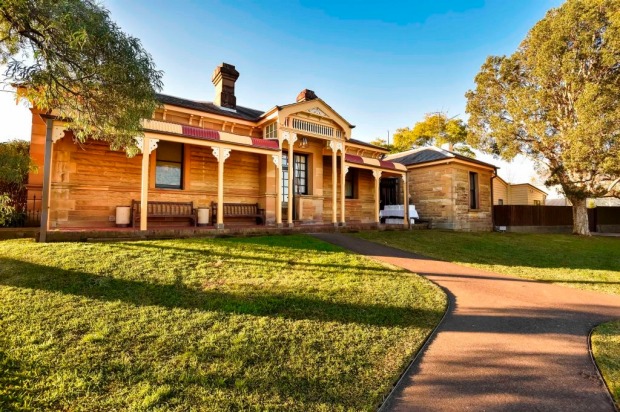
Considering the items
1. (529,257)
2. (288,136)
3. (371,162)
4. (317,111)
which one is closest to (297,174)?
(288,136)

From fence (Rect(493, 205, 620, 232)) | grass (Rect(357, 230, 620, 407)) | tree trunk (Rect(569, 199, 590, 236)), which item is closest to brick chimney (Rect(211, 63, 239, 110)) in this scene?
grass (Rect(357, 230, 620, 407))

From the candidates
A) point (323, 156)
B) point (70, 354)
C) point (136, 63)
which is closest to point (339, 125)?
point (323, 156)

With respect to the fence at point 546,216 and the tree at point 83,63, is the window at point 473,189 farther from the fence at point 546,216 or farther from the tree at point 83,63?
the tree at point 83,63

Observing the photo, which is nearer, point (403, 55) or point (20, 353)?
point (20, 353)

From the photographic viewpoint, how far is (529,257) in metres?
9.94

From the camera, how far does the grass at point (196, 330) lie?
264 cm

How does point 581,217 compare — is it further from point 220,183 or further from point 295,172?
point 220,183

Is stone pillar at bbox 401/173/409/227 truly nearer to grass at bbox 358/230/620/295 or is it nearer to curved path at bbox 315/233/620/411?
grass at bbox 358/230/620/295

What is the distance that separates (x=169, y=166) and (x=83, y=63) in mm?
5926

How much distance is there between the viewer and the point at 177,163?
35.9 ft

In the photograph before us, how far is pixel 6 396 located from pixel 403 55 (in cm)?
1678

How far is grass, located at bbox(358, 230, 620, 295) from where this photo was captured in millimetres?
7246

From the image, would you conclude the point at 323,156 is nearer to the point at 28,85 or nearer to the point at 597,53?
the point at 28,85

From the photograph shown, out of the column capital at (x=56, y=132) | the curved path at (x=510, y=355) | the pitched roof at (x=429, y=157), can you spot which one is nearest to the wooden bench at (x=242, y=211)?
the column capital at (x=56, y=132)
